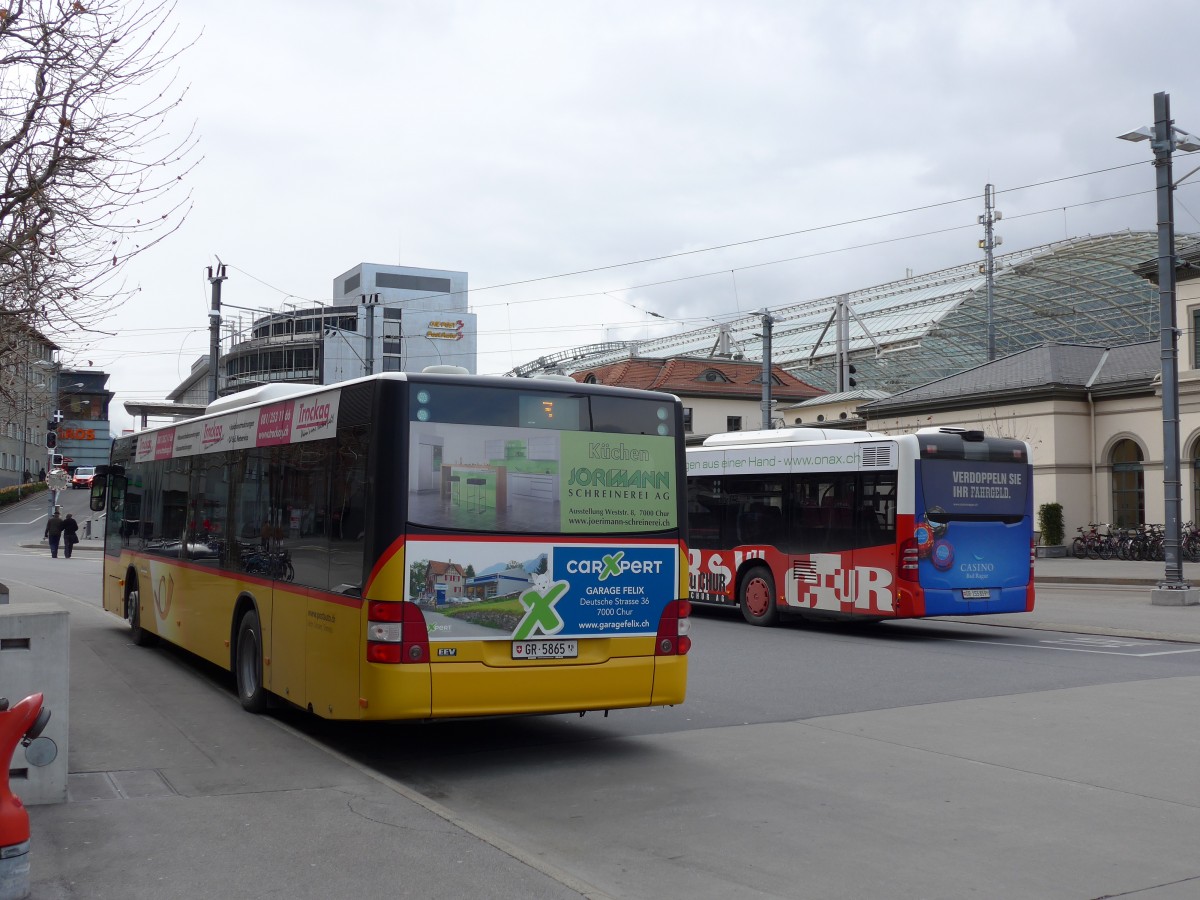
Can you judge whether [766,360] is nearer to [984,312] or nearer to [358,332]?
[984,312]

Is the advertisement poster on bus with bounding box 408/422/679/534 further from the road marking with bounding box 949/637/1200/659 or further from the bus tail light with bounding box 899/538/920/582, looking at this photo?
the road marking with bounding box 949/637/1200/659

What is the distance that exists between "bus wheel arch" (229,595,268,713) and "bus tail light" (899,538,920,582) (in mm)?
9405

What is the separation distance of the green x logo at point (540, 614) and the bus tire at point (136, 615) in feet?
29.1

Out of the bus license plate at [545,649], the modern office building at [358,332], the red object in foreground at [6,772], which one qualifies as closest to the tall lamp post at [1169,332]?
the bus license plate at [545,649]

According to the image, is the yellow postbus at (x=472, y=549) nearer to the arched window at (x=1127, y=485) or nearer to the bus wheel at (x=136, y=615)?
the bus wheel at (x=136, y=615)

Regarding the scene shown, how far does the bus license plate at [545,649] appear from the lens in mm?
8273

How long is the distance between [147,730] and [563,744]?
3.30 m

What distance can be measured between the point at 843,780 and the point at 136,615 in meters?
10.8

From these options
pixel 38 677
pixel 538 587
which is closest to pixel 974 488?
pixel 538 587

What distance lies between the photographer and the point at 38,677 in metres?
7.01

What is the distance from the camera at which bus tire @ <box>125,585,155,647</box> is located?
612 inches

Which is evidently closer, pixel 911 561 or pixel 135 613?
pixel 135 613

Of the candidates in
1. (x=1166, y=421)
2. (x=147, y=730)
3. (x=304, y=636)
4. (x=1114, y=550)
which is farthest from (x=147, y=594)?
(x=1114, y=550)

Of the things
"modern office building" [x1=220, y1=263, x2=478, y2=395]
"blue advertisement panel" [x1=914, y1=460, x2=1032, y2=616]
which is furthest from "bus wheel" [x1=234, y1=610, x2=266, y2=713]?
"modern office building" [x1=220, y1=263, x2=478, y2=395]
